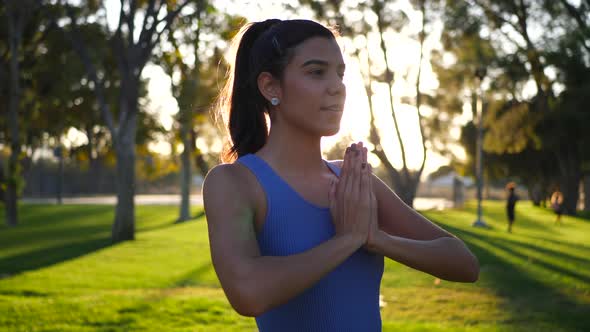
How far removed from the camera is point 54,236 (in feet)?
73.0

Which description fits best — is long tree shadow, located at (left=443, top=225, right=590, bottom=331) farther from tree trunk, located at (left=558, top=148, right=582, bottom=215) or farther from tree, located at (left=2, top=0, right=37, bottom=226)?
tree trunk, located at (left=558, top=148, right=582, bottom=215)

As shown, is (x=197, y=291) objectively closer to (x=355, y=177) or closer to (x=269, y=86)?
(x=269, y=86)

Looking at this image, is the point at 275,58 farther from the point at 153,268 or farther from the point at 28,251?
the point at 28,251

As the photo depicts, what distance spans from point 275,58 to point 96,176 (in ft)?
215

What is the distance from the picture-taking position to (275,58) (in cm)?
206

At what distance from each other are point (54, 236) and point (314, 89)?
22073 mm

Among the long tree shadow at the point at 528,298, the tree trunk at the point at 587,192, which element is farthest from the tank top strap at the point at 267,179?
the tree trunk at the point at 587,192

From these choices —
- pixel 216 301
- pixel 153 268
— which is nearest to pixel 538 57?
pixel 153 268

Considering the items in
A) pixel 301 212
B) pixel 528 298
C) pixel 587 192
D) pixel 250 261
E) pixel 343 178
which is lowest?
pixel 528 298

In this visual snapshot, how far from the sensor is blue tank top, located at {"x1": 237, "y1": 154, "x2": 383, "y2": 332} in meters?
1.90

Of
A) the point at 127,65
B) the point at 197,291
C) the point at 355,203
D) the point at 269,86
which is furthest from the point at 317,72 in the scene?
the point at 127,65

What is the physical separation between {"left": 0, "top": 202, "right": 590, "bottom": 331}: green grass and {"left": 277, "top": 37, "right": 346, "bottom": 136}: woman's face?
230 inches

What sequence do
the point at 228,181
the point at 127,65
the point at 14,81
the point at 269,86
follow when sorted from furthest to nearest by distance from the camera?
the point at 14,81 < the point at 127,65 < the point at 269,86 < the point at 228,181

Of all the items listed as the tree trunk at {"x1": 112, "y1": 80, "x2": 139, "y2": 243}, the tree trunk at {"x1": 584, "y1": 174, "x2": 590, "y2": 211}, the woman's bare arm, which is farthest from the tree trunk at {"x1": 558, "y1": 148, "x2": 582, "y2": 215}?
the woman's bare arm
